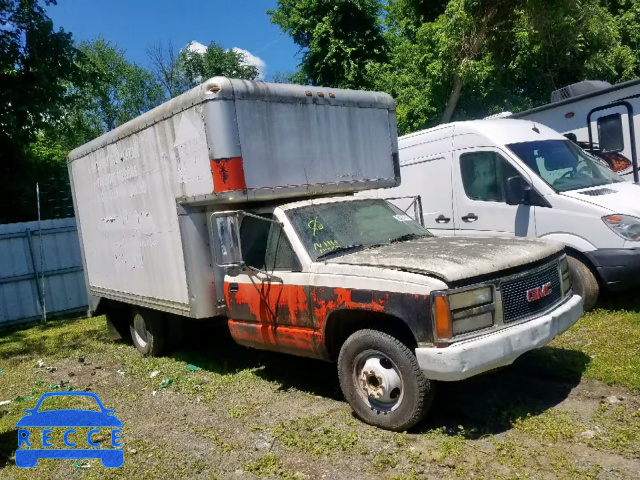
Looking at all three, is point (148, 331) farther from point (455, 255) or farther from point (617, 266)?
point (617, 266)

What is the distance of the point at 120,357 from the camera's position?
7.89 m

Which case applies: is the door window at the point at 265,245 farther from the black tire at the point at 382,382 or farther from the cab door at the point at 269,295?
the black tire at the point at 382,382

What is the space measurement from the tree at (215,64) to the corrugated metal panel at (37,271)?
2263cm

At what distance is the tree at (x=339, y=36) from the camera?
19.3 m

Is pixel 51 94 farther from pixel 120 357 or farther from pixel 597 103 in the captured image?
pixel 597 103

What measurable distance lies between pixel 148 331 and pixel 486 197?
4970mm

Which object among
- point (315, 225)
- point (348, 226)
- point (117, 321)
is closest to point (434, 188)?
point (348, 226)

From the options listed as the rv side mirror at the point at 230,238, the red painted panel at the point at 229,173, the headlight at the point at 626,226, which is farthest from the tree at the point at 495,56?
the rv side mirror at the point at 230,238

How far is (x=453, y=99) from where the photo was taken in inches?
625

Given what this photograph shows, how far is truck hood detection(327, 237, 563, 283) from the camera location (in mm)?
4000

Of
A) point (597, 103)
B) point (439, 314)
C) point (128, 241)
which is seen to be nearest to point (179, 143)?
point (128, 241)

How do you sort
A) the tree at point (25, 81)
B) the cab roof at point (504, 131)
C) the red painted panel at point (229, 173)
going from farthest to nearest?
1. the tree at point (25, 81)
2. the cab roof at point (504, 131)
3. the red painted panel at point (229, 173)

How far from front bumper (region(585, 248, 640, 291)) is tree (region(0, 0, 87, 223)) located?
13819 millimetres

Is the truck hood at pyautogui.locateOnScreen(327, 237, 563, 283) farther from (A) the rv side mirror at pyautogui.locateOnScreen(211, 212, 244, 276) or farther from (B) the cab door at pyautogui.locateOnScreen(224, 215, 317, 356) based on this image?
(A) the rv side mirror at pyautogui.locateOnScreen(211, 212, 244, 276)
